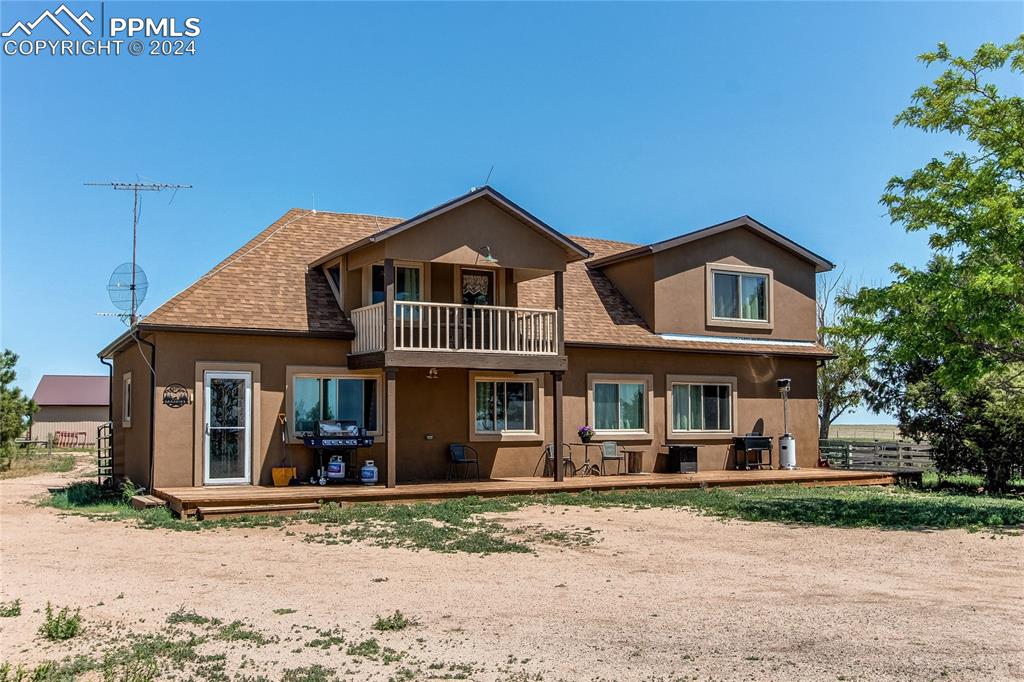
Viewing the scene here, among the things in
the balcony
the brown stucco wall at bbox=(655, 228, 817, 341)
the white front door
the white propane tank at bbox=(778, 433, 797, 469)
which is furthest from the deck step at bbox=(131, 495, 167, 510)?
the white propane tank at bbox=(778, 433, 797, 469)

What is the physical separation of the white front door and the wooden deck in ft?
1.12

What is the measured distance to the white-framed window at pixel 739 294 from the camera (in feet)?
76.9

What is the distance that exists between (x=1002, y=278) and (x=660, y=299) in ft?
30.9

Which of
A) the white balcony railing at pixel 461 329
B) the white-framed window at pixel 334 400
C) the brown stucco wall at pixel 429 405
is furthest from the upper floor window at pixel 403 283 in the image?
the white-framed window at pixel 334 400

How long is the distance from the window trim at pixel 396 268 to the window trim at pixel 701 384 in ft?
20.8

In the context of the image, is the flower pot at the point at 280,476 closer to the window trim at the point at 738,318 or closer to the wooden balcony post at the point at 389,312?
the wooden balcony post at the point at 389,312

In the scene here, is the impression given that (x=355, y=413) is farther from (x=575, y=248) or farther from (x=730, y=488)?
(x=730, y=488)

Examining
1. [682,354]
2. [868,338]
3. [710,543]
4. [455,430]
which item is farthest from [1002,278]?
[455,430]

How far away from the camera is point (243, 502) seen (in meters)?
15.5

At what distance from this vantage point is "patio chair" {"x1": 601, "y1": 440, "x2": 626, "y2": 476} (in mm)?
21203

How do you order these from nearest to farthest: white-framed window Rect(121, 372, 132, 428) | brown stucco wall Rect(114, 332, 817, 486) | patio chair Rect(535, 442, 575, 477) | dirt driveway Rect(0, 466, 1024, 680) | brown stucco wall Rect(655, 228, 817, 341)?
dirt driveway Rect(0, 466, 1024, 680), brown stucco wall Rect(114, 332, 817, 486), white-framed window Rect(121, 372, 132, 428), patio chair Rect(535, 442, 575, 477), brown stucco wall Rect(655, 228, 817, 341)

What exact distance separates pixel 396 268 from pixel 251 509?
21.3ft

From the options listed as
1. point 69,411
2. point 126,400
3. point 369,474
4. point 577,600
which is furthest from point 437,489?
point 69,411

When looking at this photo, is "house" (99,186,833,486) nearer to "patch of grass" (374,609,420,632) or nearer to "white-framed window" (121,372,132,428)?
"white-framed window" (121,372,132,428)
